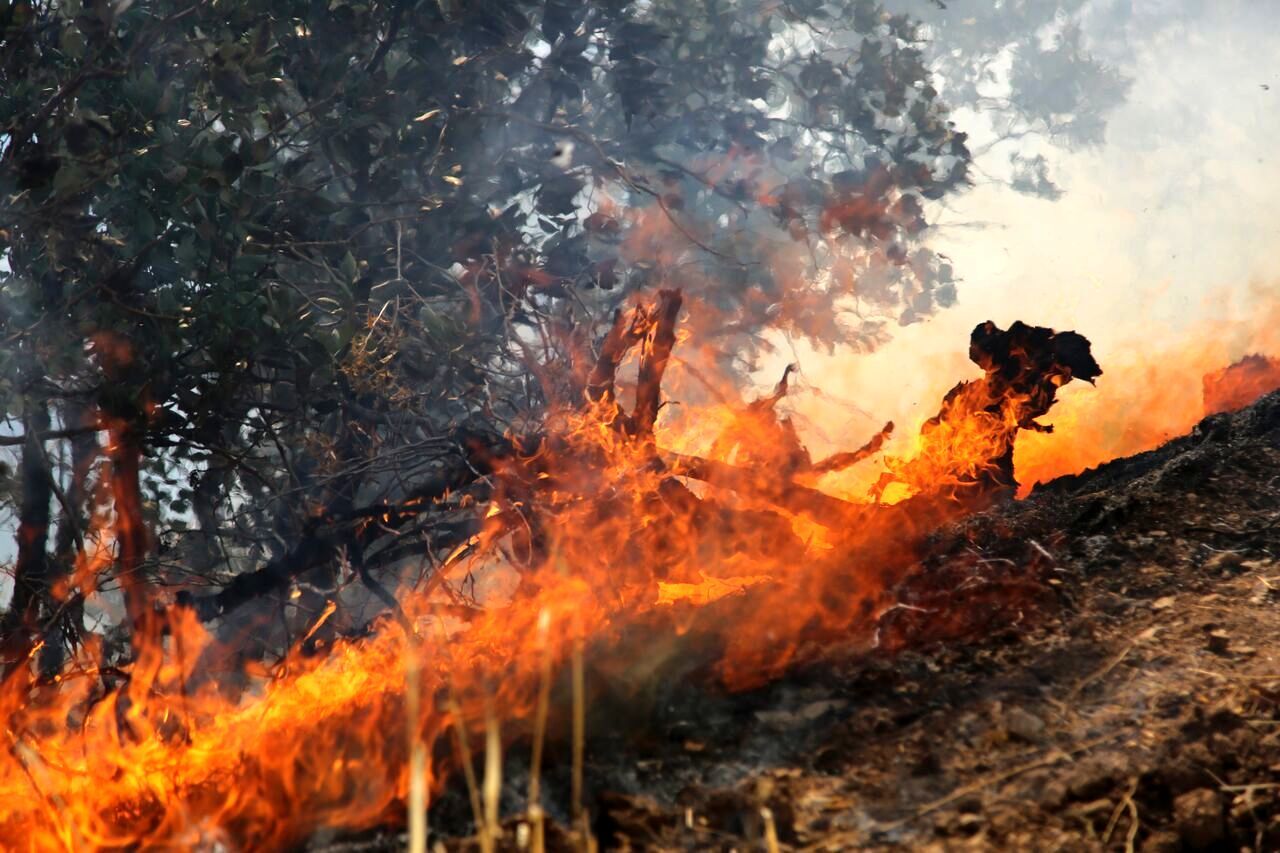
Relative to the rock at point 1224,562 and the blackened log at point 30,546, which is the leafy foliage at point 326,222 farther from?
the rock at point 1224,562

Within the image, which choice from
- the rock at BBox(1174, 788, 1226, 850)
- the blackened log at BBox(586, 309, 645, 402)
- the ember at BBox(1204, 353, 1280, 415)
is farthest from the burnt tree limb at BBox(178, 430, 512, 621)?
the ember at BBox(1204, 353, 1280, 415)

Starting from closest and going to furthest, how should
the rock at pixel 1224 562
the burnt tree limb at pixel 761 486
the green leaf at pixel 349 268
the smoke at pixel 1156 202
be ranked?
the rock at pixel 1224 562 → the burnt tree limb at pixel 761 486 → the green leaf at pixel 349 268 → the smoke at pixel 1156 202

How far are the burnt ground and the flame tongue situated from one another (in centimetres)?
38

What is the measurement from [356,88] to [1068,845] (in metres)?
7.54

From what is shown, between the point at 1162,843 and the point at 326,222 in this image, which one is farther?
the point at 326,222

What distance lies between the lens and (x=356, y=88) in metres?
8.09

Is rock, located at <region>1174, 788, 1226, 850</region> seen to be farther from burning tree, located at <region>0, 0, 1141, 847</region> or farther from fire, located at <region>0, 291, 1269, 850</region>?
burning tree, located at <region>0, 0, 1141, 847</region>

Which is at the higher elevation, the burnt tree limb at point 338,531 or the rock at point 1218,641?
the burnt tree limb at point 338,531

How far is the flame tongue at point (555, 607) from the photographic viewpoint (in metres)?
3.54

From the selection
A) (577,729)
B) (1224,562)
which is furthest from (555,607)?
(577,729)

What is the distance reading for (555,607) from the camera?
520 centimetres

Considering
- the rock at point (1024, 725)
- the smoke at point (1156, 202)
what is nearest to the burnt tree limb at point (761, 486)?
the rock at point (1024, 725)

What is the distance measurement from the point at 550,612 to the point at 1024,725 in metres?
1.52

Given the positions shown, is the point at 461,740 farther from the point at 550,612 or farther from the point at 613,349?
the point at 613,349
